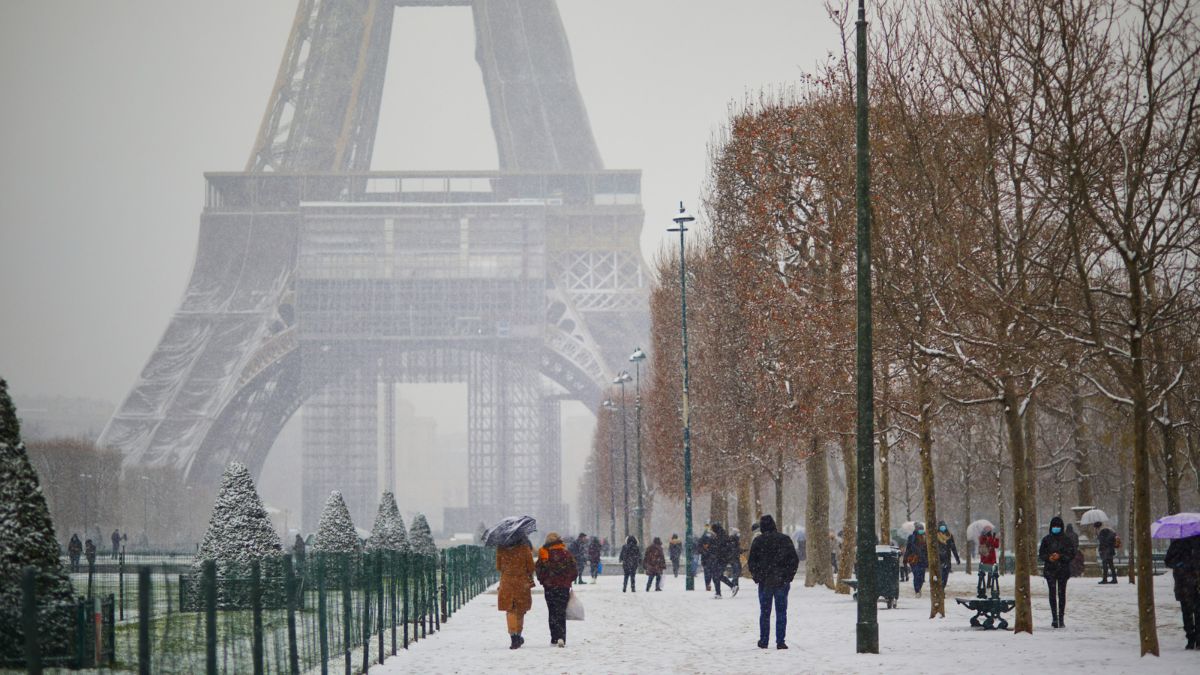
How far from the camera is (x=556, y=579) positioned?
68.0 feet

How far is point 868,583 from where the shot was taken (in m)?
17.3

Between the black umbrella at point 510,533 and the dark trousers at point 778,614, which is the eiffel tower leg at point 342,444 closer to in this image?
the black umbrella at point 510,533

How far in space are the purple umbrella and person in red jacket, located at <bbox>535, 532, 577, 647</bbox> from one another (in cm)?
714

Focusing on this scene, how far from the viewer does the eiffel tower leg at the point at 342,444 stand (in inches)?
4515

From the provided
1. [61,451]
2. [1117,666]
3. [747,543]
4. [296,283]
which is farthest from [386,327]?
[1117,666]

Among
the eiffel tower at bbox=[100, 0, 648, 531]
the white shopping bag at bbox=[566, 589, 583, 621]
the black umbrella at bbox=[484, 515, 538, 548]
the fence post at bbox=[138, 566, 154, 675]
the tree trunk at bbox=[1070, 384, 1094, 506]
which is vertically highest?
the eiffel tower at bbox=[100, 0, 648, 531]

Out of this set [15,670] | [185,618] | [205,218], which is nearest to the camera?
[15,670]

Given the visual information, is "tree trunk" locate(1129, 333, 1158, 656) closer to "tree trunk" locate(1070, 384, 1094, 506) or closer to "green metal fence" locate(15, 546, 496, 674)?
"green metal fence" locate(15, 546, 496, 674)

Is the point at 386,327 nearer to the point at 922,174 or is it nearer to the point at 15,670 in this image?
the point at 922,174

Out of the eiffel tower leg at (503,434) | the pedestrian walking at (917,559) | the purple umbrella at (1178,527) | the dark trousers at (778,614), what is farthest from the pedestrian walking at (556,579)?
the eiffel tower leg at (503,434)

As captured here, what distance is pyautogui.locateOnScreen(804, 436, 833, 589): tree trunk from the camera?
116 ft

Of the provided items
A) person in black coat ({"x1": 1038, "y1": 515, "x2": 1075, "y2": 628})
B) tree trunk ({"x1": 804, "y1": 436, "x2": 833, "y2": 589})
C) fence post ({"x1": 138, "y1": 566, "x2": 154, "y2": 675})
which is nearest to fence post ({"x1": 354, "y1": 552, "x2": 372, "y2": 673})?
fence post ({"x1": 138, "y1": 566, "x2": 154, "y2": 675})

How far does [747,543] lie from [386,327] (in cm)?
7858

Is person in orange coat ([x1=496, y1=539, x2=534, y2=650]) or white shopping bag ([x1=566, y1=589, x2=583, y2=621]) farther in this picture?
white shopping bag ([x1=566, y1=589, x2=583, y2=621])
